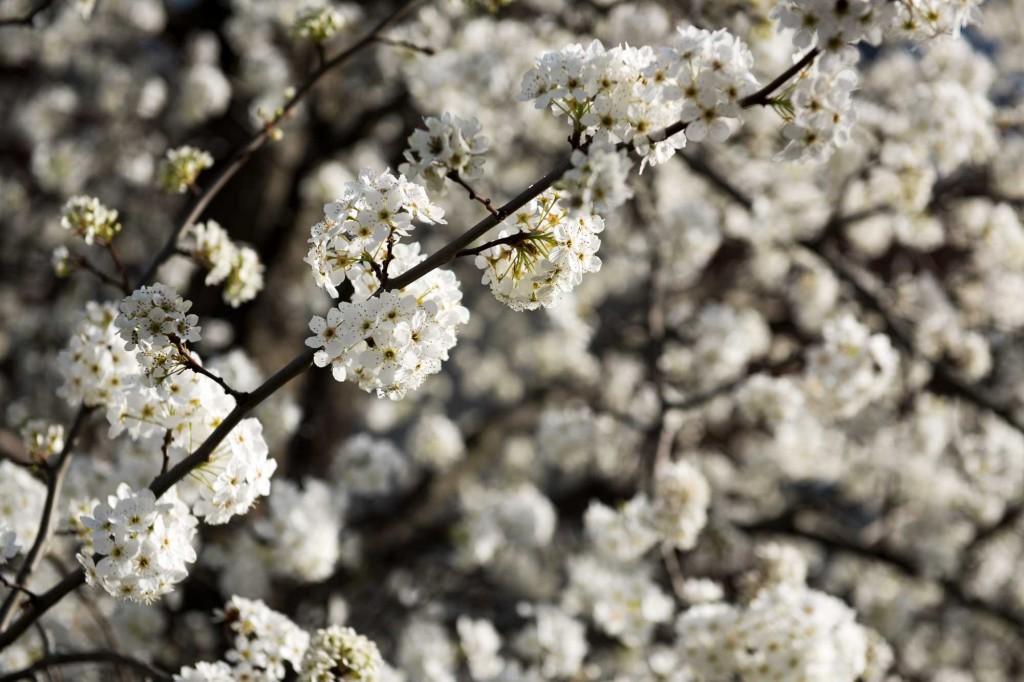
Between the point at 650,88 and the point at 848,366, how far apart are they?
3.01 metres

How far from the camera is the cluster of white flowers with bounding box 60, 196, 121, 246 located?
2.82 metres

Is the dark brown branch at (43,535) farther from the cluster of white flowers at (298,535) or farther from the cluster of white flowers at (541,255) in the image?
the cluster of white flowers at (298,535)

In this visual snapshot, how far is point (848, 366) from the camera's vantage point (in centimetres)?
465

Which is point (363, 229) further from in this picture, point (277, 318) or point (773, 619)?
point (277, 318)

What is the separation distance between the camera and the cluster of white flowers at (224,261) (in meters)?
3.02

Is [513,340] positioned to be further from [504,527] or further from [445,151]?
[445,151]

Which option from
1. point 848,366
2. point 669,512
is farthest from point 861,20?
point 848,366

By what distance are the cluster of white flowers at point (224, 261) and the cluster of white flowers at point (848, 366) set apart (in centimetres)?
296

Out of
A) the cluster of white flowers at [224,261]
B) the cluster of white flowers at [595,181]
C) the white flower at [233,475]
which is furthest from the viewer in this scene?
the cluster of white flowers at [224,261]

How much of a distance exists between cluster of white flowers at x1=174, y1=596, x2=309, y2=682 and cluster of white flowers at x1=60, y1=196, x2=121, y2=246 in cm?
119

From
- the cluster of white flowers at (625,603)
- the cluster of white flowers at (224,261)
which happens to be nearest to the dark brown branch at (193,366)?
the cluster of white flowers at (224,261)

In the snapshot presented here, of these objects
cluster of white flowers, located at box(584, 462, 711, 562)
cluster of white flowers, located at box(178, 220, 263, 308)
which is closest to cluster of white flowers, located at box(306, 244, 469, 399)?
cluster of white flowers, located at box(178, 220, 263, 308)

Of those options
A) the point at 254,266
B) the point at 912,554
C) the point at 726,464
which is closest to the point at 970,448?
the point at 912,554

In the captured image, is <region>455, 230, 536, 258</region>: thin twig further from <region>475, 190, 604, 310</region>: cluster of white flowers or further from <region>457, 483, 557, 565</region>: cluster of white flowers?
<region>457, 483, 557, 565</region>: cluster of white flowers
